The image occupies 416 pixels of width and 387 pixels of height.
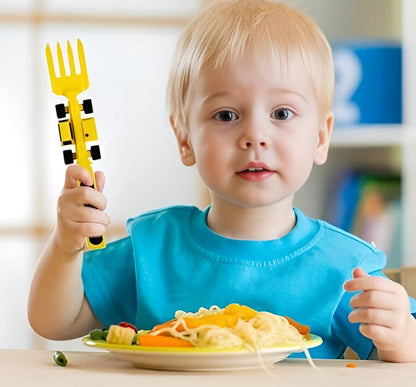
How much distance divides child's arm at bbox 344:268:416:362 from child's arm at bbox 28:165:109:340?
322 mm

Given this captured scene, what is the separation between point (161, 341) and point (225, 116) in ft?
1.34

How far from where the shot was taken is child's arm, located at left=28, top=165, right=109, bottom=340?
110 centimetres

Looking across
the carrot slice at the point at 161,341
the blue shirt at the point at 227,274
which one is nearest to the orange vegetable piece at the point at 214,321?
the carrot slice at the point at 161,341

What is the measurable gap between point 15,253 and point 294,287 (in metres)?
2.28

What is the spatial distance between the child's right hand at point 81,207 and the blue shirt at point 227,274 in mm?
212

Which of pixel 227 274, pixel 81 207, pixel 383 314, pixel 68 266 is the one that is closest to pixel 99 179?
pixel 81 207

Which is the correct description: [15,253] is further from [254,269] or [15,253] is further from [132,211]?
[254,269]

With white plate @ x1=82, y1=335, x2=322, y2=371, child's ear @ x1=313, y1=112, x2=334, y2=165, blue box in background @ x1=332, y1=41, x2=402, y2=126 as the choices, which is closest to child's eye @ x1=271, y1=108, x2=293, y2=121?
child's ear @ x1=313, y1=112, x2=334, y2=165

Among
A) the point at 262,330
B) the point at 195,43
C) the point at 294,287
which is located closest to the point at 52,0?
the point at 195,43

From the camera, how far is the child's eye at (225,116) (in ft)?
4.12

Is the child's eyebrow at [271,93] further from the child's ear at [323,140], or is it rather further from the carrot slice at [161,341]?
the carrot slice at [161,341]

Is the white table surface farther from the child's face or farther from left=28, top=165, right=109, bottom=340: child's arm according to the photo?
the child's face

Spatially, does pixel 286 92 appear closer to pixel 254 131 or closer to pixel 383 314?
pixel 254 131

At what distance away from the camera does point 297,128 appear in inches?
50.2
